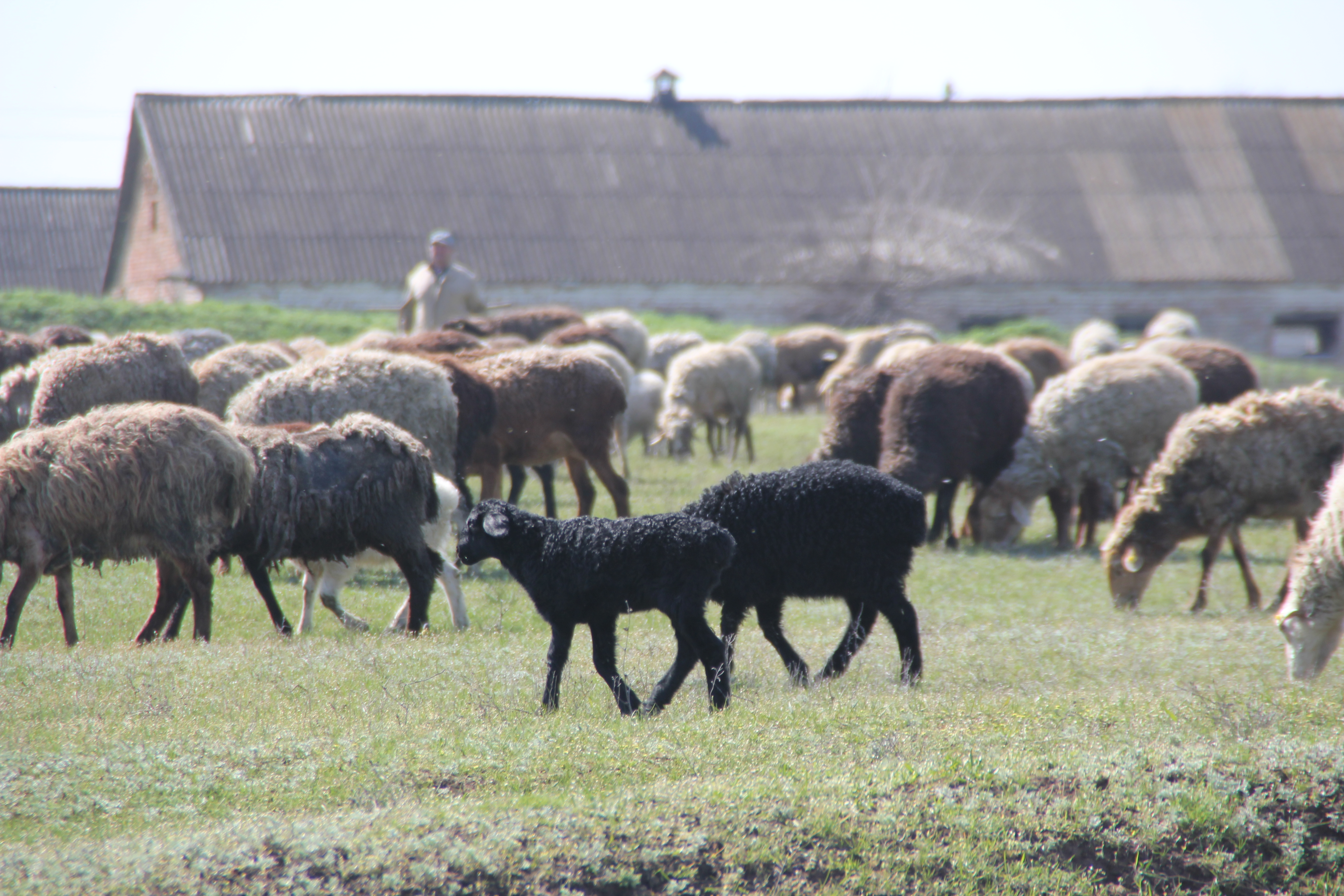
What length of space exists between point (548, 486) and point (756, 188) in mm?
25274

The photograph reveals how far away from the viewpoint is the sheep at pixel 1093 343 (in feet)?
79.0

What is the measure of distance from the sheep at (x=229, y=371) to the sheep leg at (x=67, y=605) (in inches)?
176

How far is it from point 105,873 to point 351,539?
14.6 ft

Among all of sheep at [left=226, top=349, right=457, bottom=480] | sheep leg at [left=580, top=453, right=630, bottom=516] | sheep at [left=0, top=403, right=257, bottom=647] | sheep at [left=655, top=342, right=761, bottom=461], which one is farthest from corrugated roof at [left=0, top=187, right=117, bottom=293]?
sheep at [left=0, top=403, right=257, bottom=647]

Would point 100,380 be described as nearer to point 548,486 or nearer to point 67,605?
point 67,605

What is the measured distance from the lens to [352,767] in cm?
543

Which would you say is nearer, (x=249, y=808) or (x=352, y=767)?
(x=249, y=808)

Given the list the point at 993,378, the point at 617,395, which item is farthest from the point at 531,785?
the point at 993,378

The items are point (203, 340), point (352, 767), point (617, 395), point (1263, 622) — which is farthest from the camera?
point (203, 340)

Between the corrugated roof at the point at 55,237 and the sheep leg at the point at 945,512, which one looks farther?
the corrugated roof at the point at 55,237

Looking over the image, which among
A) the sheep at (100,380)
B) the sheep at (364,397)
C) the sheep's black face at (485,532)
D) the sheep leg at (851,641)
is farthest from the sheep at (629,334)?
the sheep's black face at (485,532)

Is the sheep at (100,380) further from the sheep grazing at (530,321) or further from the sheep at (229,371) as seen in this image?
the sheep grazing at (530,321)

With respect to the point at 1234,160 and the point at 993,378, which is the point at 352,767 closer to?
the point at 993,378

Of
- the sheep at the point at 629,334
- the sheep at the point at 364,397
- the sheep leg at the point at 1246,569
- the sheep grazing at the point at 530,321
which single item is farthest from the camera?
the sheep at the point at 629,334
